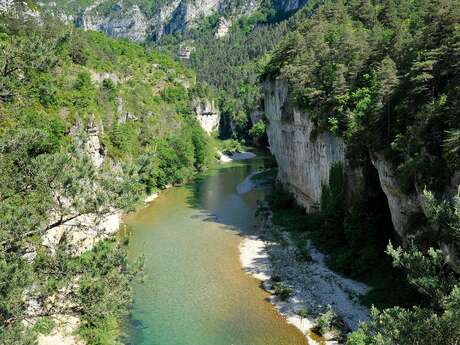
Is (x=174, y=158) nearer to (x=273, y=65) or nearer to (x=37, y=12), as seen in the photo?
(x=273, y=65)

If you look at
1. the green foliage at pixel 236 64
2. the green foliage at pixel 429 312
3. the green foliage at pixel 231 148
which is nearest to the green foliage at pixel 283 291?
the green foliage at pixel 429 312

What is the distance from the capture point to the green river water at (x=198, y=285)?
2169 cm

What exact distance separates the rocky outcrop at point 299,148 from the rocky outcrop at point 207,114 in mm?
47959

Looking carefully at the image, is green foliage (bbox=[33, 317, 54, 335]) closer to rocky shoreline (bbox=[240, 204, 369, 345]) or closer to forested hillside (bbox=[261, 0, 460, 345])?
forested hillside (bbox=[261, 0, 460, 345])

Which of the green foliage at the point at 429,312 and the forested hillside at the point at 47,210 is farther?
the forested hillside at the point at 47,210

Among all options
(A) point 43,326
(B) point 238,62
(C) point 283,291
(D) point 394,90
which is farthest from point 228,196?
(B) point 238,62

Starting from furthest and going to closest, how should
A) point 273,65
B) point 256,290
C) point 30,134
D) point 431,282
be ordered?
point 273,65, point 256,290, point 30,134, point 431,282

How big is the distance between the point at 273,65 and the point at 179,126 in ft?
95.4

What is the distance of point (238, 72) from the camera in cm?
14438

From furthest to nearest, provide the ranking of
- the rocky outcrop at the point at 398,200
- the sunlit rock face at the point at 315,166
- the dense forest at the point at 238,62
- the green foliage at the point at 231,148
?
the dense forest at the point at 238,62
the green foliage at the point at 231,148
the sunlit rock face at the point at 315,166
the rocky outcrop at the point at 398,200

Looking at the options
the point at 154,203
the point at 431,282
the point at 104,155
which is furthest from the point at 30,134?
the point at 154,203

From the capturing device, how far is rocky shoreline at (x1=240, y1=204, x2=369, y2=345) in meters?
22.2

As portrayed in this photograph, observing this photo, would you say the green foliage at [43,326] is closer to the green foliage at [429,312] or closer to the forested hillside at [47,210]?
the forested hillside at [47,210]

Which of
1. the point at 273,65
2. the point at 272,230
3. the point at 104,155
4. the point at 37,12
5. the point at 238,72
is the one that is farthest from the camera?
the point at 238,72
